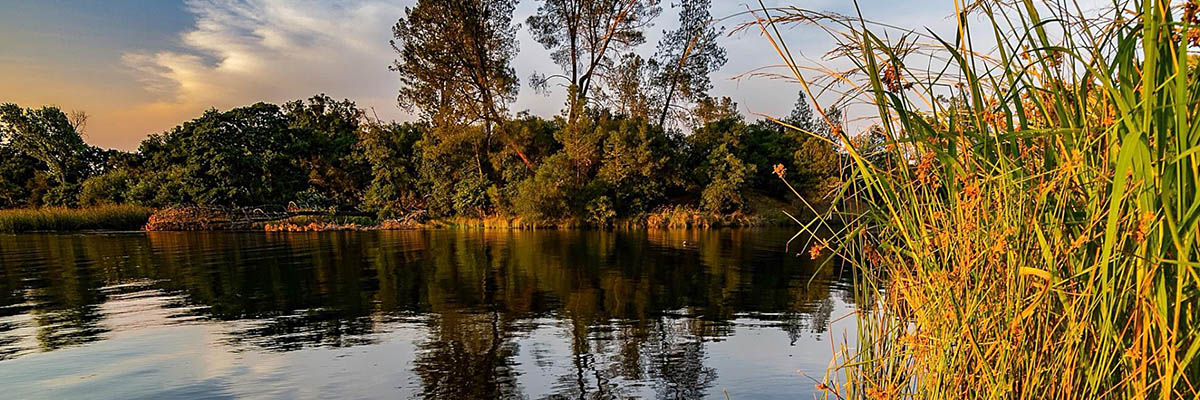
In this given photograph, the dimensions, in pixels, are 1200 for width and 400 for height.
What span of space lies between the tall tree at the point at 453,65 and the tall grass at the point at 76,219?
36.0 feet

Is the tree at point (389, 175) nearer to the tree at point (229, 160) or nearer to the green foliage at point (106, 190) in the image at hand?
the tree at point (229, 160)

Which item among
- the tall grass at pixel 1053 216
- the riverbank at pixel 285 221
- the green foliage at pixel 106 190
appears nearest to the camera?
the tall grass at pixel 1053 216

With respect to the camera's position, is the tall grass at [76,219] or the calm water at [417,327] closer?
the calm water at [417,327]

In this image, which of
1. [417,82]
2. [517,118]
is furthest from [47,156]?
[517,118]

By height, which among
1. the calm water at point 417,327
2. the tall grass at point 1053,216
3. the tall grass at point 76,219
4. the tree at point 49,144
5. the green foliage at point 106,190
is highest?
the tree at point 49,144

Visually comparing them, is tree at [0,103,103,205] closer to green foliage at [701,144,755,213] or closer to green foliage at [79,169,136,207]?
green foliage at [79,169,136,207]

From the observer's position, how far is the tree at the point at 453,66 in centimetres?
2597

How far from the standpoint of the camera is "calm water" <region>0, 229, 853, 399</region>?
4258mm

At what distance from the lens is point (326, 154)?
99.6 feet

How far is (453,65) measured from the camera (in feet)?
85.9

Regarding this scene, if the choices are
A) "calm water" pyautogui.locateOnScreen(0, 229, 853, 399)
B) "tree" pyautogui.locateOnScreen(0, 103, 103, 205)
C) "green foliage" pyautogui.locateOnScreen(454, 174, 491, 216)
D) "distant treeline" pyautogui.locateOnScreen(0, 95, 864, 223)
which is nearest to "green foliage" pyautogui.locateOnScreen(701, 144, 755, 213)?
"distant treeline" pyautogui.locateOnScreen(0, 95, 864, 223)

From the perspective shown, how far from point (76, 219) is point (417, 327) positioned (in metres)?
24.3

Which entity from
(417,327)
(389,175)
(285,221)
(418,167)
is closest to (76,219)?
(285,221)

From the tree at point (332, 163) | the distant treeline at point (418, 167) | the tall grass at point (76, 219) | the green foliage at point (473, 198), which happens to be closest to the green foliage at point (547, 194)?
the distant treeline at point (418, 167)
